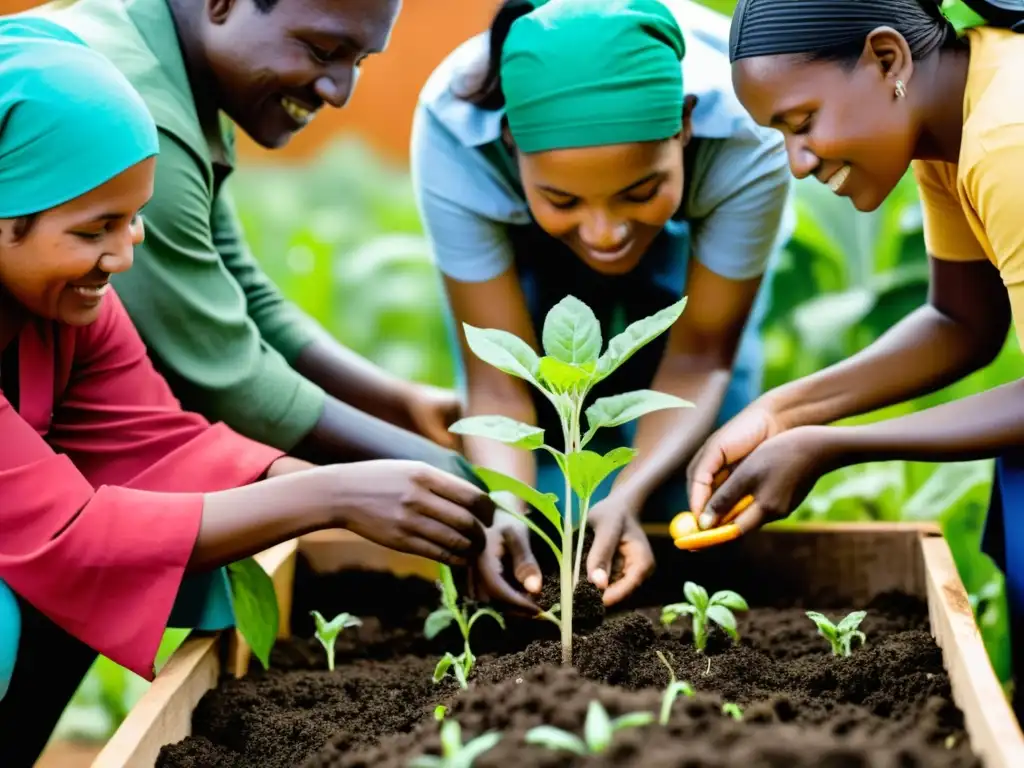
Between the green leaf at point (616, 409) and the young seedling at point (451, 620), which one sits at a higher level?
the green leaf at point (616, 409)

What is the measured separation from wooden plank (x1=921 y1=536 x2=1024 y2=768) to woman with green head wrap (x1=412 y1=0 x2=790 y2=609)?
397 mm

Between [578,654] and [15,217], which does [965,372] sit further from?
[15,217]

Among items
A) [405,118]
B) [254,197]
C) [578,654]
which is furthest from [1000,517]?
[405,118]

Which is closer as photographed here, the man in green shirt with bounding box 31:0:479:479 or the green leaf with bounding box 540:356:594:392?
the green leaf with bounding box 540:356:594:392

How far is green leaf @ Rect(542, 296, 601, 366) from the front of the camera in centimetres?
142

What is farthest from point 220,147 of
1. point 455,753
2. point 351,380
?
point 455,753

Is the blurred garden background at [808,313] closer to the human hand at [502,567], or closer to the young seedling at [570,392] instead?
the human hand at [502,567]

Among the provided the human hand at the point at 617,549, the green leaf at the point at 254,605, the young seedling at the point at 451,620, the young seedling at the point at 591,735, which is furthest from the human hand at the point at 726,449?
the young seedling at the point at 591,735

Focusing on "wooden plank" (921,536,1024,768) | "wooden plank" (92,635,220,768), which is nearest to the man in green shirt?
"wooden plank" (92,635,220,768)

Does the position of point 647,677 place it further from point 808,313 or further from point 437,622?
point 808,313

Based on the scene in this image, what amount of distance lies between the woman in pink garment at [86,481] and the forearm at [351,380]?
78 centimetres

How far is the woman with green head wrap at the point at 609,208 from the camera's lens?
1.75 metres

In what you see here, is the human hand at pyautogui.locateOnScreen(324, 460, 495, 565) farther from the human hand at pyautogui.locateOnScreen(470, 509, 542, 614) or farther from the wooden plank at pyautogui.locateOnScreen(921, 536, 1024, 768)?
the wooden plank at pyautogui.locateOnScreen(921, 536, 1024, 768)

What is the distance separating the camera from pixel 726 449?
177cm
